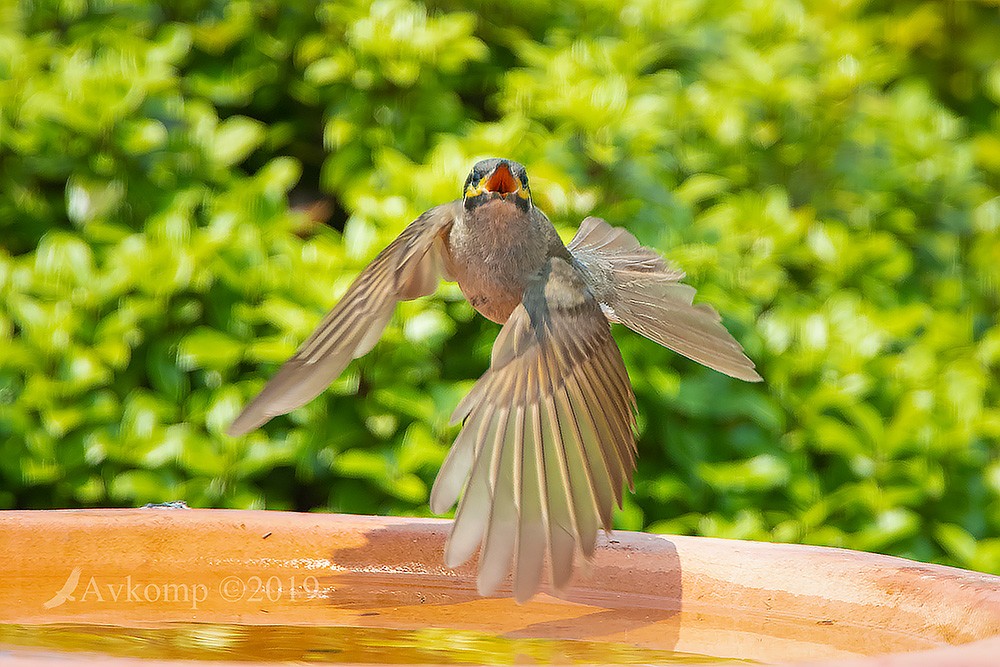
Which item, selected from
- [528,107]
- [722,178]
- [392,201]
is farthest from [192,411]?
[722,178]

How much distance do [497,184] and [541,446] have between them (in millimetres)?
602

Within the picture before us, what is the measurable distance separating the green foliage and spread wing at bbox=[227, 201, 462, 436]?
2.08ft

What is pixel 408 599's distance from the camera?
1.96 meters

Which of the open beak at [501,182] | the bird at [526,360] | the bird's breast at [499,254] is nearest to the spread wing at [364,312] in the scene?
the bird at [526,360]

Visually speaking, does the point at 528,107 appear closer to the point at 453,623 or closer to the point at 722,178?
the point at 722,178

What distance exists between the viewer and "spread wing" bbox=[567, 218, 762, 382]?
242 centimetres

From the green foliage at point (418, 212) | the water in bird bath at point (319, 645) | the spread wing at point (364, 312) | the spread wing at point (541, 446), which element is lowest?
the water in bird bath at point (319, 645)

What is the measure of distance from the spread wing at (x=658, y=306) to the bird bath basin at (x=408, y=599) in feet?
1.48

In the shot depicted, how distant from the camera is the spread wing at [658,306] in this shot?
2422 mm

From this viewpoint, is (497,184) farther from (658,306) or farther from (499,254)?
(658,306)

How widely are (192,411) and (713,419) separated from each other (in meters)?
1.42

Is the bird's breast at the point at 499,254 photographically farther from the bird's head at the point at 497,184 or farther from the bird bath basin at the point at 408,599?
the bird bath basin at the point at 408,599

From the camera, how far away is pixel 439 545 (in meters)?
2.12

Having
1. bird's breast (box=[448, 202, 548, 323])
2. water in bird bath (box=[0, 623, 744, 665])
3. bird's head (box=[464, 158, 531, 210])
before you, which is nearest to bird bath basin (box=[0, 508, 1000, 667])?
water in bird bath (box=[0, 623, 744, 665])
